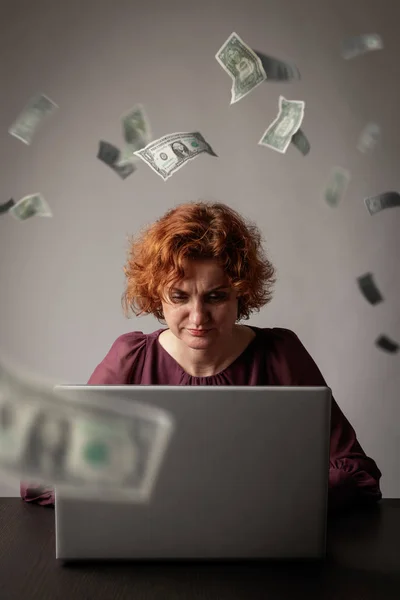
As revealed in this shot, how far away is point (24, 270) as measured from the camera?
2.76m

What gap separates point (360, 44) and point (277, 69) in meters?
0.33

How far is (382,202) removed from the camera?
109 inches

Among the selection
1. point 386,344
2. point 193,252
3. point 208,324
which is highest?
point 193,252

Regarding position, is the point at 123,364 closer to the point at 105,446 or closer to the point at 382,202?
the point at 105,446

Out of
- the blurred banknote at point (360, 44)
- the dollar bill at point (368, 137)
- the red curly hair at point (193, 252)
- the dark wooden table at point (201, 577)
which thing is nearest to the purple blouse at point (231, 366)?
the red curly hair at point (193, 252)

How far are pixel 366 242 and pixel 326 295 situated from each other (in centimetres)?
25

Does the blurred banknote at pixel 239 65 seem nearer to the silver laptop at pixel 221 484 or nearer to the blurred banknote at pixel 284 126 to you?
the blurred banknote at pixel 284 126

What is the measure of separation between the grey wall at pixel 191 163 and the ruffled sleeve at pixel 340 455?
983 millimetres

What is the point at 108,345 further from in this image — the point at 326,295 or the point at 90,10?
the point at 90,10

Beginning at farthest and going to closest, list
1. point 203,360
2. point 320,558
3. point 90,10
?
point 90,10 → point 203,360 → point 320,558

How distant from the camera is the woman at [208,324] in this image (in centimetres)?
159

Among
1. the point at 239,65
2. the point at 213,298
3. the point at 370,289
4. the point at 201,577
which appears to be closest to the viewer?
the point at 201,577

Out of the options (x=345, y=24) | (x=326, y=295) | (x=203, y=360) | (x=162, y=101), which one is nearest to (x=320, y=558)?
(x=203, y=360)

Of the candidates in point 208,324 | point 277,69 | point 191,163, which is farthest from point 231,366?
point 277,69
